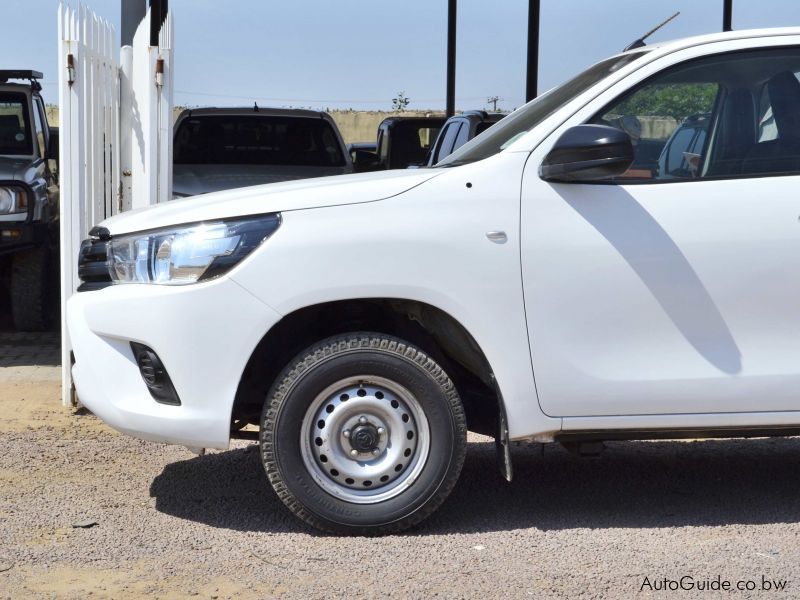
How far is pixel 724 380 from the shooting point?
185 inches

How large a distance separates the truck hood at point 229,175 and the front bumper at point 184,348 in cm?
457

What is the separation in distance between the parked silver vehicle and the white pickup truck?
585 cm

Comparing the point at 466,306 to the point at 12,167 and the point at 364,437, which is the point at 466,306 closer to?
the point at 364,437

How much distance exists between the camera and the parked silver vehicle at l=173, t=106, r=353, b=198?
1084 centimetres

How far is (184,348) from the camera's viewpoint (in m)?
4.54

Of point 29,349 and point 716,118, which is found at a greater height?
point 716,118

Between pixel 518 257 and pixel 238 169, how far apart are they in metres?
6.07

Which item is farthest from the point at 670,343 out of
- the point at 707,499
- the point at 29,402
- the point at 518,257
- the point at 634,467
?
the point at 29,402

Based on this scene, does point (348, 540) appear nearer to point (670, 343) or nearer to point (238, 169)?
point (670, 343)

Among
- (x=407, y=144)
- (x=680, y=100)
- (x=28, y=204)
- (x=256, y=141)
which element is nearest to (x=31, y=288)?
(x=28, y=204)

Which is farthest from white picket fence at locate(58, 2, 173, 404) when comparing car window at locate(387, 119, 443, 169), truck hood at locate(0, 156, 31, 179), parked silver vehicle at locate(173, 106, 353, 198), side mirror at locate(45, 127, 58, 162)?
car window at locate(387, 119, 443, 169)

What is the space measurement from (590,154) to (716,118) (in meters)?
0.73

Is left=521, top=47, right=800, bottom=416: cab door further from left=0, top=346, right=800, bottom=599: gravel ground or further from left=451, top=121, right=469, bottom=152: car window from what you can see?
left=451, top=121, right=469, bottom=152: car window

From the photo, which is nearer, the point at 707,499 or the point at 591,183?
the point at 591,183
